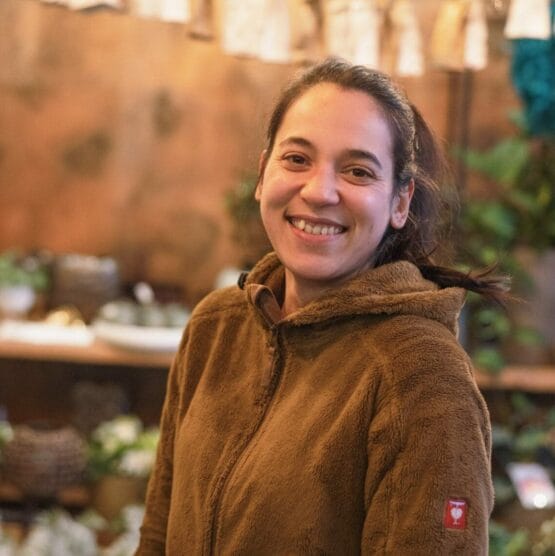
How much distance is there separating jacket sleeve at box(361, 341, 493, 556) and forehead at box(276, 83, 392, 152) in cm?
29

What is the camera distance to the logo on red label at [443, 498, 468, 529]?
1138 millimetres

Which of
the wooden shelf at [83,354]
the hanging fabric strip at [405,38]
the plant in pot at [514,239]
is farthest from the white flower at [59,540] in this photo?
the hanging fabric strip at [405,38]

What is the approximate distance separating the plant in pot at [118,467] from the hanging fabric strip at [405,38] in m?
1.43

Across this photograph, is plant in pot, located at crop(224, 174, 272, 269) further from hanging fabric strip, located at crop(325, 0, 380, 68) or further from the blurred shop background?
hanging fabric strip, located at crop(325, 0, 380, 68)

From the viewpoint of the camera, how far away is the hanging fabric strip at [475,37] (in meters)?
2.29


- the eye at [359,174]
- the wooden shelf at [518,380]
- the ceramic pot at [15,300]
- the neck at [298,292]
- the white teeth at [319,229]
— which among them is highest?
the eye at [359,174]

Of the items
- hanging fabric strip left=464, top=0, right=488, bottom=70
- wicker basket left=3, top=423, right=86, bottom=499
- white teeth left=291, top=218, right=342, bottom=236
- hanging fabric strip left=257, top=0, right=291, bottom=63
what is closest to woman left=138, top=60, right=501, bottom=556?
white teeth left=291, top=218, right=342, bottom=236

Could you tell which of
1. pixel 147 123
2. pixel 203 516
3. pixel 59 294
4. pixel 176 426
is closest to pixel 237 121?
pixel 147 123

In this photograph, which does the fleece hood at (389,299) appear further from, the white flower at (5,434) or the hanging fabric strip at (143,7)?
the white flower at (5,434)

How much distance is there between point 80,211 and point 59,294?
41 centimetres

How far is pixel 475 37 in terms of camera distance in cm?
230

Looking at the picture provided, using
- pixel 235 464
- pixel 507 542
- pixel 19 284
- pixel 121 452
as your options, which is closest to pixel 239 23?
pixel 235 464

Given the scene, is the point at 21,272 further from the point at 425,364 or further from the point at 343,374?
the point at 425,364

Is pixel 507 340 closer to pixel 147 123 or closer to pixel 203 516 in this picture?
pixel 147 123
